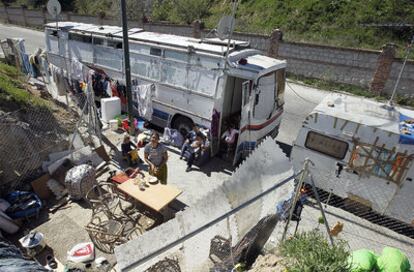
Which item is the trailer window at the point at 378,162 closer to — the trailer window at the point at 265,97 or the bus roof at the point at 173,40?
the trailer window at the point at 265,97

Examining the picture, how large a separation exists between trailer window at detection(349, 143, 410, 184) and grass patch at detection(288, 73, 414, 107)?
32.2 feet

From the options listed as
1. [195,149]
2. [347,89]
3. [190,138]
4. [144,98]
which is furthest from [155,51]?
[347,89]

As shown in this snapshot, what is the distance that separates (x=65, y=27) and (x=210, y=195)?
1070 cm

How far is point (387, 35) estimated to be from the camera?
58.6ft

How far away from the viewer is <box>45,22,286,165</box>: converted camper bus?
763 centimetres

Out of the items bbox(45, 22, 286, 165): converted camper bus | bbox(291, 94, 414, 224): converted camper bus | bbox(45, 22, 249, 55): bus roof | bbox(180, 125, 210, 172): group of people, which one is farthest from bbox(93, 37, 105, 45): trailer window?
bbox(291, 94, 414, 224): converted camper bus

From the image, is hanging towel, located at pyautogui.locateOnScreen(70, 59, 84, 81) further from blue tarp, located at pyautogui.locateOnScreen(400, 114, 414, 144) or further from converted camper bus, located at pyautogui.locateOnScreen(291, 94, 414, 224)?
blue tarp, located at pyautogui.locateOnScreen(400, 114, 414, 144)

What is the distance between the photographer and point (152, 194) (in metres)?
5.95

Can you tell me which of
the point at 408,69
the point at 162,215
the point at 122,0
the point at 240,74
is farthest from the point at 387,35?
the point at 162,215

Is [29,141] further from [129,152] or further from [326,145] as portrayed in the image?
[326,145]

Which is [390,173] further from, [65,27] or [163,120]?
[65,27]

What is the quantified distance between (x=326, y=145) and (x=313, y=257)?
3.90 metres

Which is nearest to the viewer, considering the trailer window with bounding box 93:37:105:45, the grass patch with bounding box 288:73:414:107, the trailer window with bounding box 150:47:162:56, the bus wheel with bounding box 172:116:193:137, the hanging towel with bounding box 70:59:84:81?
the trailer window with bounding box 150:47:162:56

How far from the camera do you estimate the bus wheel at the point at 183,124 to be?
8969mm
